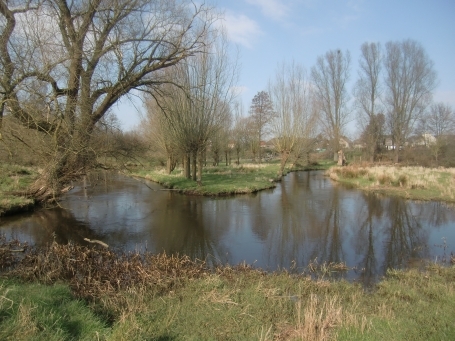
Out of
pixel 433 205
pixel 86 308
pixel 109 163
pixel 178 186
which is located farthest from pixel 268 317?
pixel 178 186

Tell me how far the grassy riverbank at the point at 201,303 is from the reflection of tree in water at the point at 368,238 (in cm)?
49

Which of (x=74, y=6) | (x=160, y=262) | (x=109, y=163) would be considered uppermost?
(x=74, y=6)

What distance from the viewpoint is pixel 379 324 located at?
4.28 meters

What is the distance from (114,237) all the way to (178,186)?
11.0m

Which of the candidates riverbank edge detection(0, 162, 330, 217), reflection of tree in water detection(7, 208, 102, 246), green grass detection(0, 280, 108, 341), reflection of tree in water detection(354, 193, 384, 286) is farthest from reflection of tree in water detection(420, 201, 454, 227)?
reflection of tree in water detection(7, 208, 102, 246)

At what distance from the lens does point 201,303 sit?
5.12 meters

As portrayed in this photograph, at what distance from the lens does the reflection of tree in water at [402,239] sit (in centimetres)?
836

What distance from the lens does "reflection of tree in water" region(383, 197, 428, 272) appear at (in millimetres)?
8359

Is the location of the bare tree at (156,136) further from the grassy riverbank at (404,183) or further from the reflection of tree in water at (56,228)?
the grassy riverbank at (404,183)

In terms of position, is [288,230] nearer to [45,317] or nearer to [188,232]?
→ [188,232]

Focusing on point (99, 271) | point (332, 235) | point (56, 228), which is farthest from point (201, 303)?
point (56, 228)

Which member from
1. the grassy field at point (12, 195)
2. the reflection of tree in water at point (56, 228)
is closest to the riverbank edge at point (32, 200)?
the grassy field at point (12, 195)

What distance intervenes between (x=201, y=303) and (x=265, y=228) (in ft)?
21.7

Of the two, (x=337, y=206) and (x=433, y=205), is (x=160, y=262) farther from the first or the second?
(x=433, y=205)
